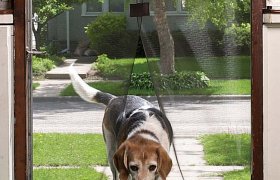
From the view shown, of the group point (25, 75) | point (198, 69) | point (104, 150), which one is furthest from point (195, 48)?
point (25, 75)

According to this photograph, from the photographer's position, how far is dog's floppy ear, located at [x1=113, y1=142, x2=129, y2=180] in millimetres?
2695

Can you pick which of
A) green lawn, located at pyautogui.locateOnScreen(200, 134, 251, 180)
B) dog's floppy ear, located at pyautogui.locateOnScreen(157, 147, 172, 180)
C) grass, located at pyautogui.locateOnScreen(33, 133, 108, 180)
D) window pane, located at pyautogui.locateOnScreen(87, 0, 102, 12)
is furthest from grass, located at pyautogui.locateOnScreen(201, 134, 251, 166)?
window pane, located at pyautogui.locateOnScreen(87, 0, 102, 12)

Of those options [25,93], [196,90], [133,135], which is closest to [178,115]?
[196,90]

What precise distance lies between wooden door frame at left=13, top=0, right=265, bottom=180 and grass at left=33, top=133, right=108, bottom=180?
4.7 inches

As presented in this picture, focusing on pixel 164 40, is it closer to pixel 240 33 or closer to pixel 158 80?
pixel 158 80

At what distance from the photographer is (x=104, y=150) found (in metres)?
2.80

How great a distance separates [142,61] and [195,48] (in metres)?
0.31

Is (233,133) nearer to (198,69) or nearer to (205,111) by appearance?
(205,111)

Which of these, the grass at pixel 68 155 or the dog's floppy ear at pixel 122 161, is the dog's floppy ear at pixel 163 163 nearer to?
the dog's floppy ear at pixel 122 161

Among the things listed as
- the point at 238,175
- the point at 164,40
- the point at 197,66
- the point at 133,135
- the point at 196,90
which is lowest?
the point at 238,175

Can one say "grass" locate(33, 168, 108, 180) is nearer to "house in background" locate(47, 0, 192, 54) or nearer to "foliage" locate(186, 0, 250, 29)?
"house in background" locate(47, 0, 192, 54)

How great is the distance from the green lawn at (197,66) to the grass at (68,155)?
38 centimetres

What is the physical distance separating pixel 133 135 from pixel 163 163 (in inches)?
8.8

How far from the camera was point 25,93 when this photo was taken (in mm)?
2592
